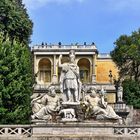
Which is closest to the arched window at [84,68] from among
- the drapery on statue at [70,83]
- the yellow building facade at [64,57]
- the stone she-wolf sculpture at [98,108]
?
the yellow building facade at [64,57]

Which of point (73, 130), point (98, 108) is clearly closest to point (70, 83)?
point (98, 108)

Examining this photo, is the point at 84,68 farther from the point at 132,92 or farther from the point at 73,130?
the point at 73,130

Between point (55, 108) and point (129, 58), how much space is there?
35.4 metres

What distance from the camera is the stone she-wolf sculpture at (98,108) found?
31172 millimetres

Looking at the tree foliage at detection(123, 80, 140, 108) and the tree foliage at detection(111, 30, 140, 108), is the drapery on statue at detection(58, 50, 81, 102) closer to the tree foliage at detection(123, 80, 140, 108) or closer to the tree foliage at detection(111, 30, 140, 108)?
the tree foliage at detection(123, 80, 140, 108)

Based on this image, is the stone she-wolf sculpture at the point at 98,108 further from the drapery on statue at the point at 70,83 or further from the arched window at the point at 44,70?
the arched window at the point at 44,70

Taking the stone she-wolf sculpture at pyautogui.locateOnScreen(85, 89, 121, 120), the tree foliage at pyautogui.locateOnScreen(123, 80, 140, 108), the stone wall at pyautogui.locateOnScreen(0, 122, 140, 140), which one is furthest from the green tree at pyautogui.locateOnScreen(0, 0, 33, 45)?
the stone wall at pyautogui.locateOnScreen(0, 122, 140, 140)

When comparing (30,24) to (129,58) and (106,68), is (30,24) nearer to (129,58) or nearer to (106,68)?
(129,58)

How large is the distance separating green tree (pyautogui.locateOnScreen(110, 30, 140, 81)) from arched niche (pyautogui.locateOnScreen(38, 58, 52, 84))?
1812 cm

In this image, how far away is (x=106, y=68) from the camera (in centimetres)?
8681

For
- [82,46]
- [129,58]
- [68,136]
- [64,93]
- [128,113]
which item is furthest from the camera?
[82,46]

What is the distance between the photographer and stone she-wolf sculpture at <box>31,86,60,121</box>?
3128 centimetres

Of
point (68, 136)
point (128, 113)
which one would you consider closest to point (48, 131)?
point (68, 136)

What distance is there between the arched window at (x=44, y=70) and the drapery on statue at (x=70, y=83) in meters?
51.9
